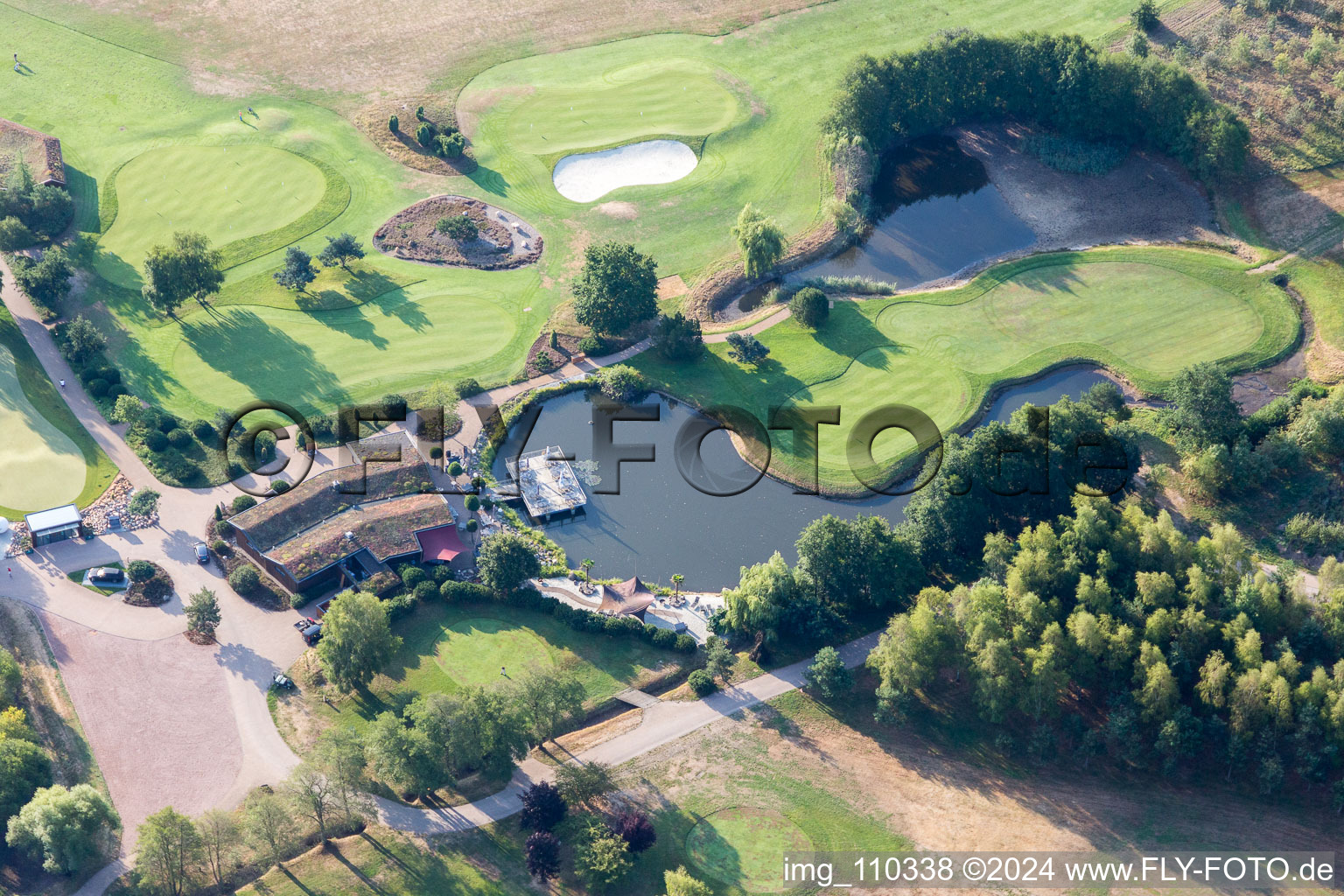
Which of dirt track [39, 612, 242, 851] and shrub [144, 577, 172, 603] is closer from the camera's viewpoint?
dirt track [39, 612, 242, 851]

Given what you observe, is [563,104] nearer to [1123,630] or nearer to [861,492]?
[861,492]

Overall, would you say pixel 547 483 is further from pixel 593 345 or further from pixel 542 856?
pixel 542 856

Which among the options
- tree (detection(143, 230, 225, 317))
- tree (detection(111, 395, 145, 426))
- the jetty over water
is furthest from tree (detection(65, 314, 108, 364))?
the jetty over water

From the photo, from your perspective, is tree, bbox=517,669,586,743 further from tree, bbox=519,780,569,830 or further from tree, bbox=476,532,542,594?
tree, bbox=476,532,542,594

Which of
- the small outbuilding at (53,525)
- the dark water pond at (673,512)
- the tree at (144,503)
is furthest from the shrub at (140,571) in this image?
the dark water pond at (673,512)

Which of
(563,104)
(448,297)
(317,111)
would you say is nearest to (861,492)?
(448,297)

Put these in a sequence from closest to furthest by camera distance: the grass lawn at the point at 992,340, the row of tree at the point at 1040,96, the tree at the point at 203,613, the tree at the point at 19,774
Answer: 1. the tree at the point at 19,774
2. the tree at the point at 203,613
3. the grass lawn at the point at 992,340
4. the row of tree at the point at 1040,96

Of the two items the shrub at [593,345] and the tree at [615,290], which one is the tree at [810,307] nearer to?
the tree at [615,290]
